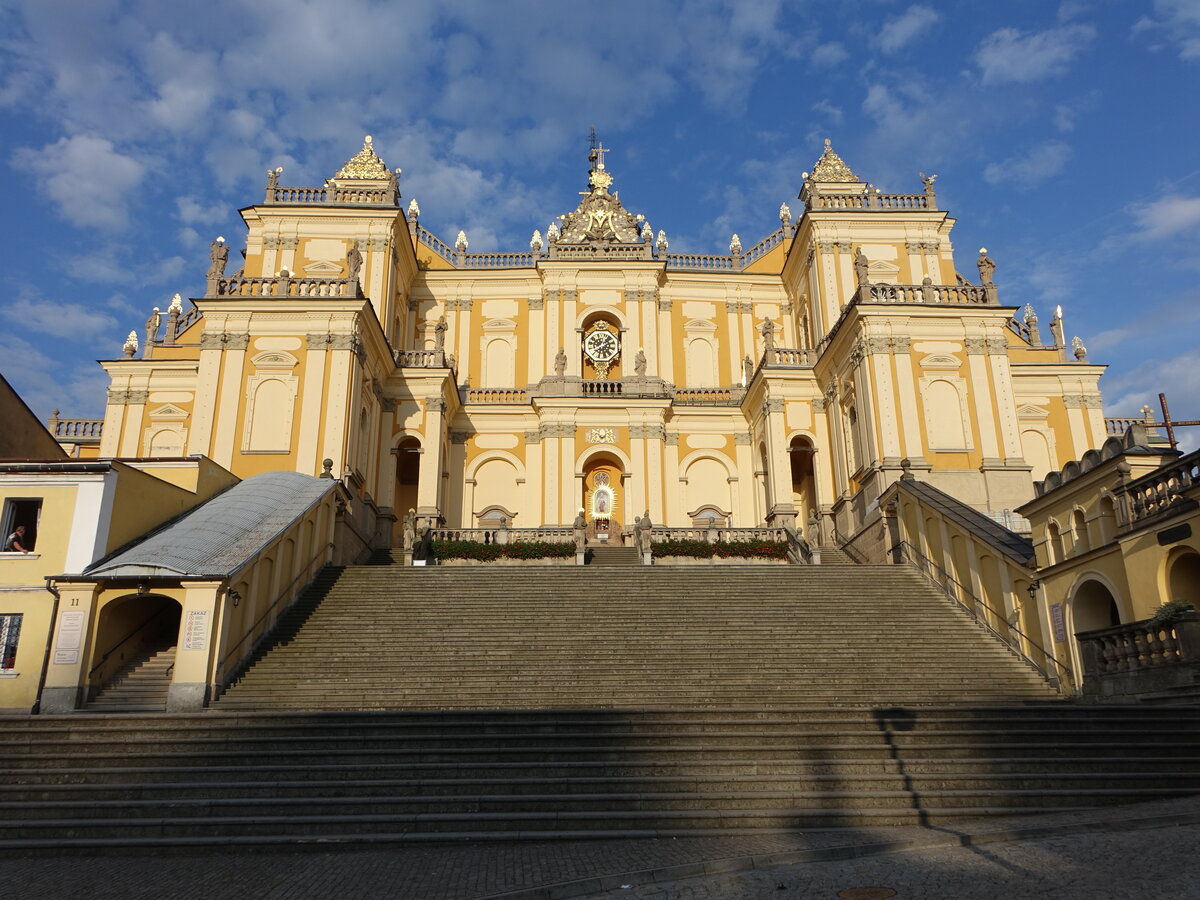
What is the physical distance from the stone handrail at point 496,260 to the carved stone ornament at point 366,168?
475 centimetres

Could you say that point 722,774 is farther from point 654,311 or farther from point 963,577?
point 654,311

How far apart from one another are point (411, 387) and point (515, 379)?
5.69 meters

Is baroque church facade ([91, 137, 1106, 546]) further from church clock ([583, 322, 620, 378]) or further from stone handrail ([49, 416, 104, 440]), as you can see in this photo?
stone handrail ([49, 416, 104, 440])

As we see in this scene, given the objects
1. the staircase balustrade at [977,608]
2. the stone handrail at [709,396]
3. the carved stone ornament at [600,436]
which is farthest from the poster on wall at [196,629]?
the stone handrail at [709,396]

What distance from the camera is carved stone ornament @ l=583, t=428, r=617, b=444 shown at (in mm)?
33594

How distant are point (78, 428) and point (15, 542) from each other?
76.3 feet

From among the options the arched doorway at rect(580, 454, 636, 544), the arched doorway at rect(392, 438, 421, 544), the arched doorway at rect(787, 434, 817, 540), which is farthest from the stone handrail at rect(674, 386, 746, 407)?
the arched doorway at rect(392, 438, 421, 544)

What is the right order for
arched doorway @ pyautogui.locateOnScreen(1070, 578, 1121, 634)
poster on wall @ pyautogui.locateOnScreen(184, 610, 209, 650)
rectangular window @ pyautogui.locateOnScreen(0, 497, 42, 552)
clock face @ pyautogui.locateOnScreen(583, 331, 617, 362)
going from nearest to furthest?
1. poster on wall @ pyautogui.locateOnScreen(184, 610, 209, 650)
2. arched doorway @ pyautogui.locateOnScreen(1070, 578, 1121, 634)
3. rectangular window @ pyautogui.locateOnScreen(0, 497, 42, 552)
4. clock face @ pyautogui.locateOnScreen(583, 331, 617, 362)

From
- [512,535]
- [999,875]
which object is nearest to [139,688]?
[512,535]

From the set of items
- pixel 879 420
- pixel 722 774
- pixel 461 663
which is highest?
pixel 879 420

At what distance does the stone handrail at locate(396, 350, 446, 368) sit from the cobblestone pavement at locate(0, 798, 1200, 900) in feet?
80.7

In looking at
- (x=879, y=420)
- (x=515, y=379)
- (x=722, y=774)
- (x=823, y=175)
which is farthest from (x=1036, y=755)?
(x=823, y=175)

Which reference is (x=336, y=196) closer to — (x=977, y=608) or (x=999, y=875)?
(x=977, y=608)

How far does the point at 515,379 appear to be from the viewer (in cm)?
3706
